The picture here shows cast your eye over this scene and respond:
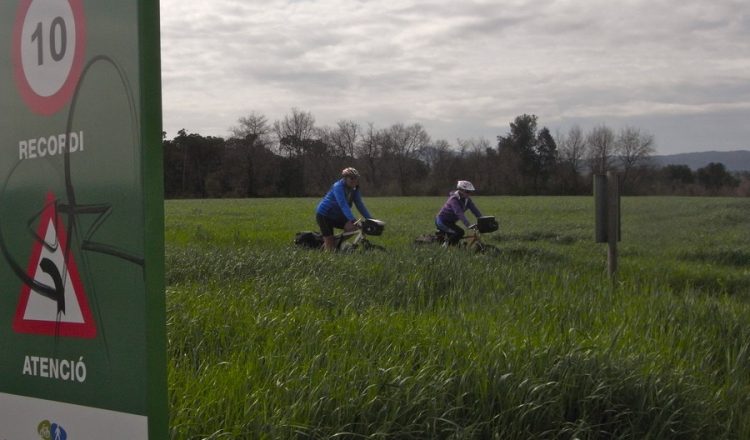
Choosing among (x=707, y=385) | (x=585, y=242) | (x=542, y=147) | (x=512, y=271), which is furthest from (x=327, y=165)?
(x=707, y=385)

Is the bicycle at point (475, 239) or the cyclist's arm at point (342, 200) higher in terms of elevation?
the cyclist's arm at point (342, 200)

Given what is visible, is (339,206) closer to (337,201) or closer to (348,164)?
(337,201)

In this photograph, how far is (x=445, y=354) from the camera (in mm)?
4805

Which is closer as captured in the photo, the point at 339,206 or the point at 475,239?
the point at 339,206

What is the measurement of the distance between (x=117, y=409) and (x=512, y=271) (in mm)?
7870

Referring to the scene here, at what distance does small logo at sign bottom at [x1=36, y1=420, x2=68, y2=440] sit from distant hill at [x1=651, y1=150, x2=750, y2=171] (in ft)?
50.8

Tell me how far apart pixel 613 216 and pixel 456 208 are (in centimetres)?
388

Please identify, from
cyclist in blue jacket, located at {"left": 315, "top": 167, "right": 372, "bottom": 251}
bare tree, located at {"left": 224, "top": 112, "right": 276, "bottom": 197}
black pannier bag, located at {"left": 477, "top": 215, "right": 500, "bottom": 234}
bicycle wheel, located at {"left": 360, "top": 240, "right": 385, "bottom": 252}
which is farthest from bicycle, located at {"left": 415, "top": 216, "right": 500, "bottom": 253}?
bare tree, located at {"left": 224, "top": 112, "right": 276, "bottom": 197}

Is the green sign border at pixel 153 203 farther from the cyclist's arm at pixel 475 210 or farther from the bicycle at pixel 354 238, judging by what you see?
the cyclist's arm at pixel 475 210

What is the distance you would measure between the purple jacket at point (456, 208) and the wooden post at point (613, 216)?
3.42 m

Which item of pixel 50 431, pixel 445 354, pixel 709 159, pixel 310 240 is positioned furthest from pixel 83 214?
pixel 709 159

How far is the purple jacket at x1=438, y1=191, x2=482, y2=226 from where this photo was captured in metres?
13.1

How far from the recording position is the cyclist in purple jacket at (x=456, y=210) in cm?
1317

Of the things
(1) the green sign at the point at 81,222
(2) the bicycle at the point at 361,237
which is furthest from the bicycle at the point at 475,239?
(1) the green sign at the point at 81,222
